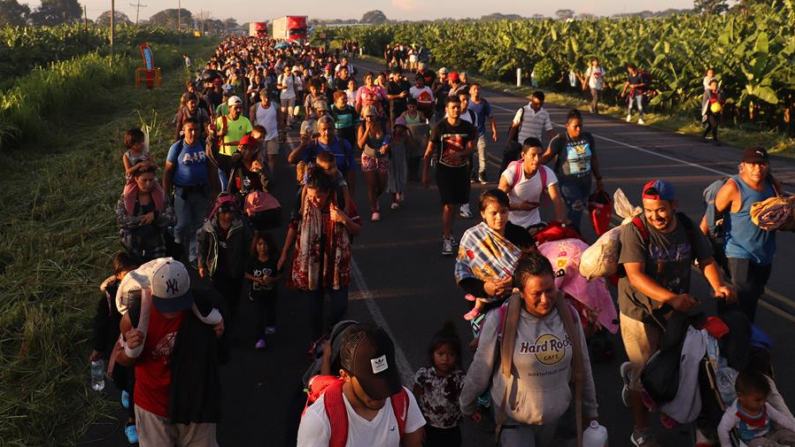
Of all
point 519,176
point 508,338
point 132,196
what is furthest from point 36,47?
point 508,338

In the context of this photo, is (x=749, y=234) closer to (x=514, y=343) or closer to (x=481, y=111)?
(x=514, y=343)

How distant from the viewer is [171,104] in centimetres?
3061

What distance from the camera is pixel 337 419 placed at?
10.3 ft

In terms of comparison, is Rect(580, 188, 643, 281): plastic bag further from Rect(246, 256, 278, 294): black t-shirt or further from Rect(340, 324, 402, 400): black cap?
Rect(246, 256, 278, 294): black t-shirt

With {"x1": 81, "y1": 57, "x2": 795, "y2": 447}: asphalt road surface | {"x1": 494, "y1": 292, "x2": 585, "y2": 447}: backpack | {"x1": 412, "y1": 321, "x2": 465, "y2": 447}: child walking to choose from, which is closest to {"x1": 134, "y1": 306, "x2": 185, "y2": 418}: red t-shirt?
{"x1": 81, "y1": 57, "x2": 795, "y2": 447}: asphalt road surface

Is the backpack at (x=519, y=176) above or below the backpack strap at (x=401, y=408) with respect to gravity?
above

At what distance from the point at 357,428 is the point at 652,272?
282 centimetres

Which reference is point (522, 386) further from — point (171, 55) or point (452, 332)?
point (171, 55)

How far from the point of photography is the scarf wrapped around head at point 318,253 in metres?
6.73

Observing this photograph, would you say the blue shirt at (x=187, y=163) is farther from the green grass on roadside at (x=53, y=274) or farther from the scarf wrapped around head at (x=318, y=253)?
the scarf wrapped around head at (x=318, y=253)

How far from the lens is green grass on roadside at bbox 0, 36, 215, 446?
6207mm

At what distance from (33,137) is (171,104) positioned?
10.4 meters

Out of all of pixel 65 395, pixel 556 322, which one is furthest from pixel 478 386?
pixel 65 395

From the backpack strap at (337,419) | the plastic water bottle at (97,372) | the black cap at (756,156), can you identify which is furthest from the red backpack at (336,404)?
the black cap at (756,156)
